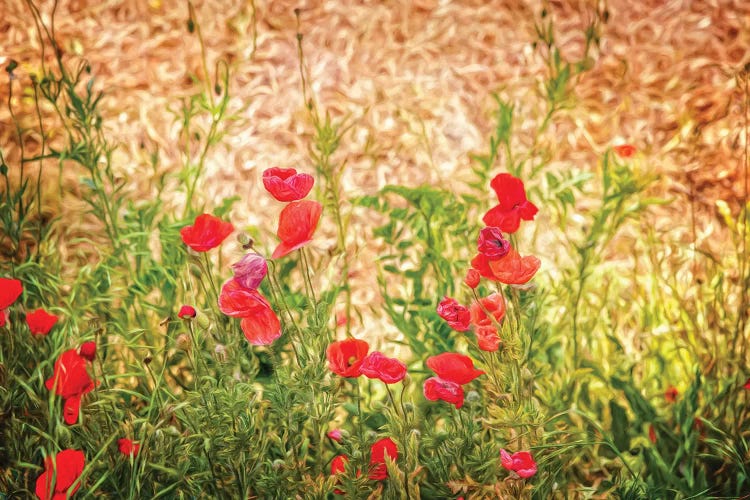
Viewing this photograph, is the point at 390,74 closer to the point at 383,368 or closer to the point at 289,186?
the point at 289,186

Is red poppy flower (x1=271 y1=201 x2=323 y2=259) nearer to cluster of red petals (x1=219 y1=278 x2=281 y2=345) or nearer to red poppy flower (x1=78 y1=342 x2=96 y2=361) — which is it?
cluster of red petals (x1=219 y1=278 x2=281 y2=345)

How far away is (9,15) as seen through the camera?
217 centimetres

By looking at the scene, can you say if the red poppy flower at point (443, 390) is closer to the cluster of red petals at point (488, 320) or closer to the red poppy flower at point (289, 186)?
the cluster of red petals at point (488, 320)

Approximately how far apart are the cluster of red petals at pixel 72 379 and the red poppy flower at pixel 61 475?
8 centimetres

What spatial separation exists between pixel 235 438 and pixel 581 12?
78.4 inches

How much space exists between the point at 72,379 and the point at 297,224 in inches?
17.2

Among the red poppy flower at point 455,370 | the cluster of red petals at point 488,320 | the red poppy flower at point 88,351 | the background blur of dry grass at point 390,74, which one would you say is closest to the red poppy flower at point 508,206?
the cluster of red petals at point 488,320

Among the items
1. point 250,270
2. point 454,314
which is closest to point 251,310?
point 250,270

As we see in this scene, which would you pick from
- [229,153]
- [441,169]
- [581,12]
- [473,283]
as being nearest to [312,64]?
[229,153]

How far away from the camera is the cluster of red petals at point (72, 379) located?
1.04 m

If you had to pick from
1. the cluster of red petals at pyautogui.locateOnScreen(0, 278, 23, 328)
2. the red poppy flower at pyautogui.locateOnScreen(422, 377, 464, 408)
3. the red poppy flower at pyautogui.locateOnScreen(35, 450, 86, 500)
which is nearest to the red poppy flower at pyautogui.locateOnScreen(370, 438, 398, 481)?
the red poppy flower at pyautogui.locateOnScreen(422, 377, 464, 408)

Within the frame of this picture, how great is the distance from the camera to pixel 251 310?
97 cm

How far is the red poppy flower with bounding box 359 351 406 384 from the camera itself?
0.91 metres

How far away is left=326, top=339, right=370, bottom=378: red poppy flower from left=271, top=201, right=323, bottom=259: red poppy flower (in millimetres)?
154
